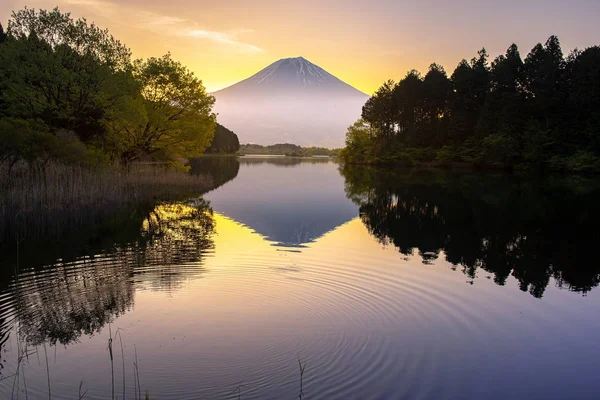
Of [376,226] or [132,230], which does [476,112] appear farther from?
[132,230]

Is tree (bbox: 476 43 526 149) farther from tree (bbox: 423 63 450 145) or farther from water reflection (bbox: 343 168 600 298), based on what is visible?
water reflection (bbox: 343 168 600 298)

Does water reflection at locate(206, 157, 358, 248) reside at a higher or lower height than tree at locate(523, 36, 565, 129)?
lower

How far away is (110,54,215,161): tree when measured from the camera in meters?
37.1

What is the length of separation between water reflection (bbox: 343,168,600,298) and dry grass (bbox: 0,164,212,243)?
1261 cm

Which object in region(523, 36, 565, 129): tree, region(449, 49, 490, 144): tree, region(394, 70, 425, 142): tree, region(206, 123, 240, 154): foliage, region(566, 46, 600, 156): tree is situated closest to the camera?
region(566, 46, 600, 156): tree

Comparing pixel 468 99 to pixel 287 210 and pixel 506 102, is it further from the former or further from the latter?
pixel 287 210

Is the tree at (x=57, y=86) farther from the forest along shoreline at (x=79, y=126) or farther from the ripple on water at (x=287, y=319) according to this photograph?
the ripple on water at (x=287, y=319)

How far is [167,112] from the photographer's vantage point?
3828 cm

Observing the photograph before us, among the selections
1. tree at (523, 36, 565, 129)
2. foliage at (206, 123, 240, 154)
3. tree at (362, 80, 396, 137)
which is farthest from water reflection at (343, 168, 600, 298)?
foliage at (206, 123, 240, 154)

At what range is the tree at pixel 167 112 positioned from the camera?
37125mm

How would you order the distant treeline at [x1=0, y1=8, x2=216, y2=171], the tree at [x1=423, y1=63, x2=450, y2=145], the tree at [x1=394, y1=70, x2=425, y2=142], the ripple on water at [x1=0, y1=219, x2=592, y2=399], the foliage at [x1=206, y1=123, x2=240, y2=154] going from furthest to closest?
the foliage at [x1=206, y1=123, x2=240, y2=154] → the tree at [x1=394, y1=70, x2=425, y2=142] → the tree at [x1=423, y1=63, x2=450, y2=145] → the distant treeline at [x1=0, y1=8, x2=216, y2=171] → the ripple on water at [x1=0, y1=219, x2=592, y2=399]

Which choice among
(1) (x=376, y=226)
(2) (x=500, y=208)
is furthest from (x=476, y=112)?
(1) (x=376, y=226)

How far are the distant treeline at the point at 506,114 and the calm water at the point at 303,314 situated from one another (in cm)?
4049

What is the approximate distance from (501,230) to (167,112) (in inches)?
1147
